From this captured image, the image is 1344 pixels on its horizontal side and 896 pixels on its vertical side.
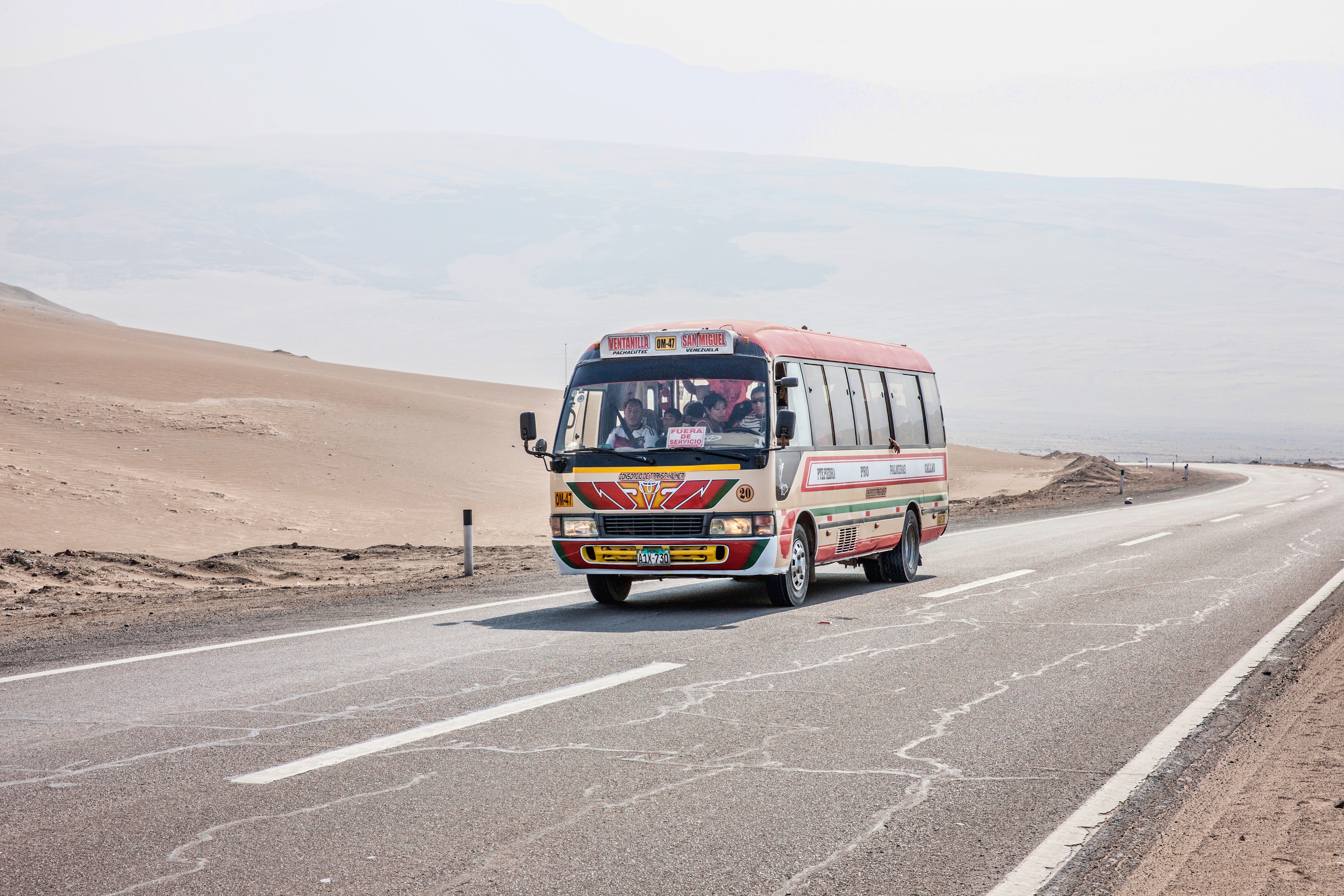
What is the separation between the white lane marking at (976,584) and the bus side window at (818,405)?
2.05 m

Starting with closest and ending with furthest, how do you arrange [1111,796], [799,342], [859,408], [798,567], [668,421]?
[1111,796], [668,421], [798,567], [799,342], [859,408]

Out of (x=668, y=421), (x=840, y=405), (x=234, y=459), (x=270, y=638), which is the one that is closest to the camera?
(x=270, y=638)

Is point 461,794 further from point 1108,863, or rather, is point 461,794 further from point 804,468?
point 804,468

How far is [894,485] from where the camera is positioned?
16.2 metres

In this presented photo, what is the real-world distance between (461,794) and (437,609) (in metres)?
7.58

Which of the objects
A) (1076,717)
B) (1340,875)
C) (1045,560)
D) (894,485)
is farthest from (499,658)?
(1045,560)

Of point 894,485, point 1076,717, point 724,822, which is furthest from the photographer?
point 894,485

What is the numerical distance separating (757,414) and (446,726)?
6.18 m

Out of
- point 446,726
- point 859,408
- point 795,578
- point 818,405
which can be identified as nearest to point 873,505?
point 859,408

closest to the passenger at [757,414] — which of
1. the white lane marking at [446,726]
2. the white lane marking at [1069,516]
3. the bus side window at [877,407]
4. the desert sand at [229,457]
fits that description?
the bus side window at [877,407]

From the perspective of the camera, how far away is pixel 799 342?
1394 cm

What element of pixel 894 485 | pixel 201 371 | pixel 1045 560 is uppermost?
pixel 201 371

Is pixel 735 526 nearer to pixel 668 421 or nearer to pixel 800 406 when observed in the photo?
pixel 668 421

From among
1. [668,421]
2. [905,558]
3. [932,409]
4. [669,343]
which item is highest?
[669,343]
